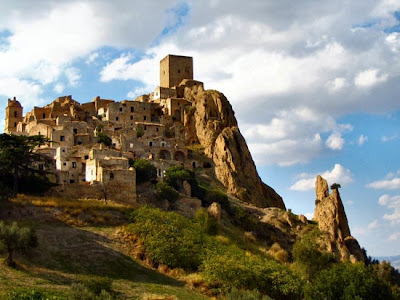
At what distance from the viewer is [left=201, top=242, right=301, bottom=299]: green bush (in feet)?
130

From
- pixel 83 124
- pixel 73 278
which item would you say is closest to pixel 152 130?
pixel 83 124

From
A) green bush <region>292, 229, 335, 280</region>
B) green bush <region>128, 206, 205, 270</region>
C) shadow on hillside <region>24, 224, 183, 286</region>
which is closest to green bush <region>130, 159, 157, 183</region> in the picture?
green bush <region>128, 206, 205, 270</region>

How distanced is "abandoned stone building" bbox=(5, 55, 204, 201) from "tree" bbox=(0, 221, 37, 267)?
49.9 feet

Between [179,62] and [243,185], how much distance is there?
33.4 meters

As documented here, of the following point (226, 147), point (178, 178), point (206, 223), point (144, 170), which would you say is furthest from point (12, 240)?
point (226, 147)

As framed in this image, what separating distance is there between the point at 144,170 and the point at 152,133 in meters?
19.2

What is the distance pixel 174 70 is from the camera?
10538 cm

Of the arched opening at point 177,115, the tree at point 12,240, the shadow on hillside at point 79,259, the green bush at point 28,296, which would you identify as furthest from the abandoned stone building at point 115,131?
the green bush at point 28,296

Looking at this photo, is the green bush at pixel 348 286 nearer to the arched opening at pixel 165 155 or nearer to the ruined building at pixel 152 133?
the ruined building at pixel 152 133

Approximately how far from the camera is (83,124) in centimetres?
7794

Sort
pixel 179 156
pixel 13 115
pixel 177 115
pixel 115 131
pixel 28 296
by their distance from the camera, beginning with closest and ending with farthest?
pixel 28 296
pixel 115 131
pixel 179 156
pixel 13 115
pixel 177 115

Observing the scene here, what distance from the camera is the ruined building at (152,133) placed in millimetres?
67812

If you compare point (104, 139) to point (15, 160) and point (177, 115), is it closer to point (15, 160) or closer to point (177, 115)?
point (177, 115)

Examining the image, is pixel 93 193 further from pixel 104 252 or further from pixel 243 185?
pixel 243 185
